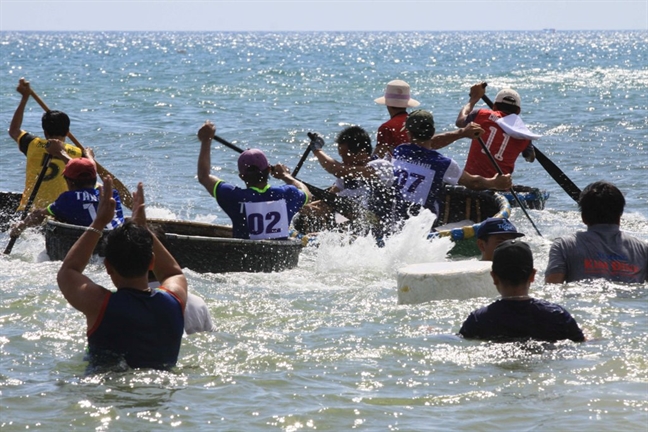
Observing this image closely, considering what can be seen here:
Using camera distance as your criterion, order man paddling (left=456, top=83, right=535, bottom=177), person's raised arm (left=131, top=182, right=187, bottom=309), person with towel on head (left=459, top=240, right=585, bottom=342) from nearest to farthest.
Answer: person's raised arm (left=131, top=182, right=187, bottom=309) < person with towel on head (left=459, top=240, right=585, bottom=342) < man paddling (left=456, top=83, right=535, bottom=177)

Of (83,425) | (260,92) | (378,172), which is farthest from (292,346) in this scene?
(260,92)

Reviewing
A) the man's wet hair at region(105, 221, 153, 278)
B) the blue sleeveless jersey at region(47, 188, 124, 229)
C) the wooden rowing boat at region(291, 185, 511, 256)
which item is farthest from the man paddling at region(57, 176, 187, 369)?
→ the wooden rowing boat at region(291, 185, 511, 256)

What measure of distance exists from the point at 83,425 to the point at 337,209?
5.79m

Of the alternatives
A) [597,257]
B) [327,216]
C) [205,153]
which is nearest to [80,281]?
[597,257]

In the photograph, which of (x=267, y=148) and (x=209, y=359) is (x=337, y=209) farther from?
(x=267, y=148)

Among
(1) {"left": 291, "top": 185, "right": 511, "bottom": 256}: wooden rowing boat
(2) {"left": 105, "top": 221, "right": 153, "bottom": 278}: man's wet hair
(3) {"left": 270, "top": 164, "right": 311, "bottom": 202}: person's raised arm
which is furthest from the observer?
(1) {"left": 291, "top": 185, "right": 511, "bottom": 256}: wooden rowing boat

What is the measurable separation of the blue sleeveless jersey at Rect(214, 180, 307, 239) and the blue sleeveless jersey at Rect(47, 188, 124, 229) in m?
0.96

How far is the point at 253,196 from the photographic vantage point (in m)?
9.22

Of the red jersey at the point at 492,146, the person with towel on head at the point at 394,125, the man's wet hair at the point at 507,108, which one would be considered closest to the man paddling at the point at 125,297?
the person with towel on head at the point at 394,125

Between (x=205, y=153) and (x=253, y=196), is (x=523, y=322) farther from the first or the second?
(x=205, y=153)

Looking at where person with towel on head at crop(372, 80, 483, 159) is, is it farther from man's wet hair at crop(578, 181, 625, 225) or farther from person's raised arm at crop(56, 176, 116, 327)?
person's raised arm at crop(56, 176, 116, 327)

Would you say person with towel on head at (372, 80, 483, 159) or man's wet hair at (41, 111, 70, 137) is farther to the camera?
person with towel on head at (372, 80, 483, 159)

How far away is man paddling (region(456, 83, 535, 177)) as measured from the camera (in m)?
11.9

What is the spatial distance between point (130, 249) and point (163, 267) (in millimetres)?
528
